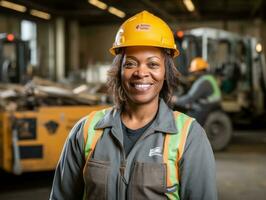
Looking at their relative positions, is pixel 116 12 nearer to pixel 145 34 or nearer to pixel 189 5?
pixel 189 5

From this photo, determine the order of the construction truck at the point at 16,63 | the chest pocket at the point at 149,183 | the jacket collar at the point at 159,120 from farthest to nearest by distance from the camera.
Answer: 1. the construction truck at the point at 16,63
2. the jacket collar at the point at 159,120
3. the chest pocket at the point at 149,183

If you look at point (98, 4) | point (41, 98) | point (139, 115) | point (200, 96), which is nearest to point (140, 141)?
point (139, 115)

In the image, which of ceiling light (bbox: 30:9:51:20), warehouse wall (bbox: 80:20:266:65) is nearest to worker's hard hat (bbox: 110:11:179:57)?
ceiling light (bbox: 30:9:51:20)

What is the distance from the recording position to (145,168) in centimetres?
196

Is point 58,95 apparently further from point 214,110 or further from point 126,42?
point 126,42

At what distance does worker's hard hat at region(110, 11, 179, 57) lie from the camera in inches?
85.0

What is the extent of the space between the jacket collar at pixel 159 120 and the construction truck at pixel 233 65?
889 cm

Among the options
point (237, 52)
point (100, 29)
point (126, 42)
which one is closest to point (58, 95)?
point (126, 42)

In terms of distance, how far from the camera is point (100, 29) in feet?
84.3

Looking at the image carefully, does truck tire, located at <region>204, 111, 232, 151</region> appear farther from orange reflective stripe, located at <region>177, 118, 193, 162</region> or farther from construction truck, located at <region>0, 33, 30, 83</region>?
orange reflective stripe, located at <region>177, 118, 193, 162</region>

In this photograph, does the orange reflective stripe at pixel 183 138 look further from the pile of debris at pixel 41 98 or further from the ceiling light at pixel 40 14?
the ceiling light at pixel 40 14

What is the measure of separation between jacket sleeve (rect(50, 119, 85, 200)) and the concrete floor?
3.99m

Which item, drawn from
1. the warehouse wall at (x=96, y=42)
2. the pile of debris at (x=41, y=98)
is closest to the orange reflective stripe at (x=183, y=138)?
the pile of debris at (x=41, y=98)

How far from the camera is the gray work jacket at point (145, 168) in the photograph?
1953mm
